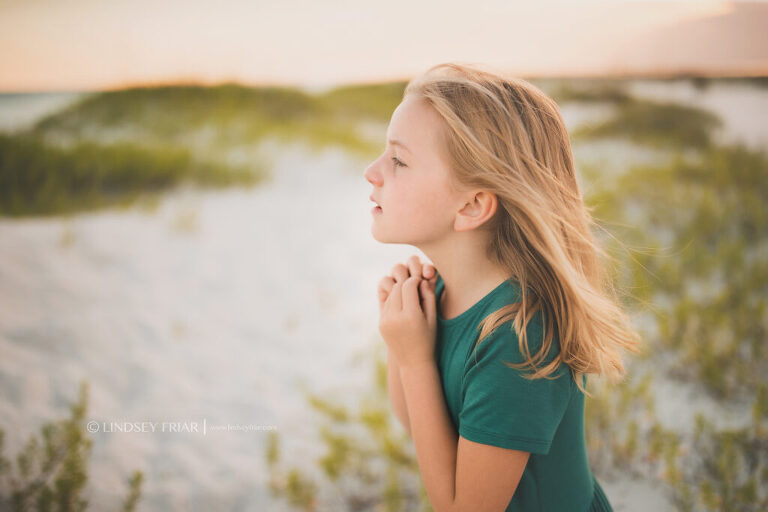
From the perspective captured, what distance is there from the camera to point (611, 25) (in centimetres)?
390

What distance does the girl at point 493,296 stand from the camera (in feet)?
3.12

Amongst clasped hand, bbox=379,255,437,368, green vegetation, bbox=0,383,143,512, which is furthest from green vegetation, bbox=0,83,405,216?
clasped hand, bbox=379,255,437,368

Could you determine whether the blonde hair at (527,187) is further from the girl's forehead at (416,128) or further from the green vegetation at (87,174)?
the green vegetation at (87,174)

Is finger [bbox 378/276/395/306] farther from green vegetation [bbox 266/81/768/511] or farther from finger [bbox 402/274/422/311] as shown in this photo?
green vegetation [bbox 266/81/768/511]

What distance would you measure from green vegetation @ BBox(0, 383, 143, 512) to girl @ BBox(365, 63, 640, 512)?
1400 millimetres

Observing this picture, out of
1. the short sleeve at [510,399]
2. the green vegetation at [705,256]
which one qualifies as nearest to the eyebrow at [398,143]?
the short sleeve at [510,399]

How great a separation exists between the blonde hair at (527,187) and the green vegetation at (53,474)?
164 cm

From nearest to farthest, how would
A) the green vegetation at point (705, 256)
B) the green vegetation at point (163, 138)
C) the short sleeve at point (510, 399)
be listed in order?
1. the short sleeve at point (510, 399)
2. the green vegetation at point (705, 256)
3. the green vegetation at point (163, 138)

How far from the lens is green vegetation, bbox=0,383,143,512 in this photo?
1.89 metres

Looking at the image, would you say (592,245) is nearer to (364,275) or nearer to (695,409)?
(695,409)

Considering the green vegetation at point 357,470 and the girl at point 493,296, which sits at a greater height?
the girl at point 493,296

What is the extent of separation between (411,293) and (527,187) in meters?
0.35

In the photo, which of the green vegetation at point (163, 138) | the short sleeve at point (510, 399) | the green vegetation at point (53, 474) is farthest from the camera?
the green vegetation at point (163, 138)

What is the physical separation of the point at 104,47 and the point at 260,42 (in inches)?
44.5
